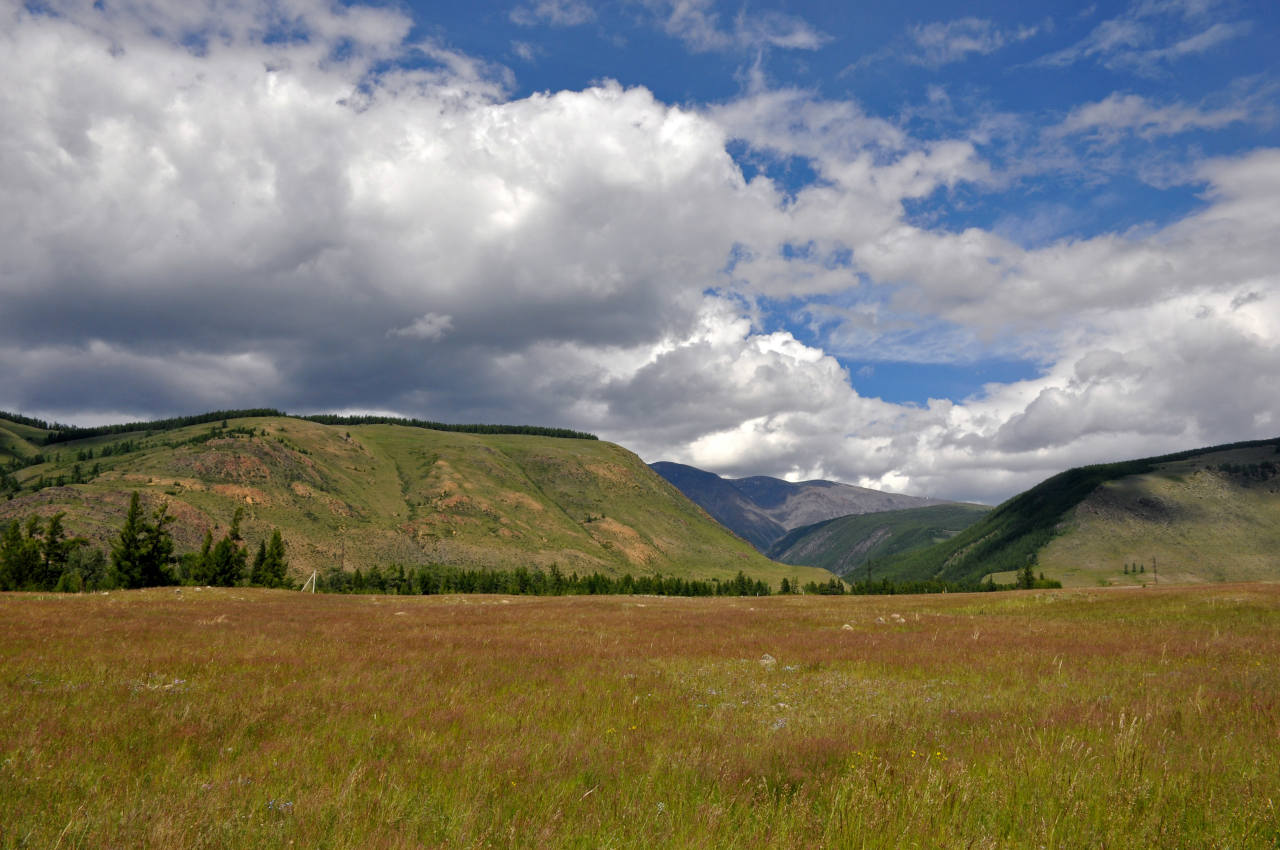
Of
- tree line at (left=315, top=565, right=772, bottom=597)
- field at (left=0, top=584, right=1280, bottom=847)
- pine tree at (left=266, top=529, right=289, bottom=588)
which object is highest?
field at (left=0, top=584, right=1280, bottom=847)

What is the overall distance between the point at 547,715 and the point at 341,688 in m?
3.72

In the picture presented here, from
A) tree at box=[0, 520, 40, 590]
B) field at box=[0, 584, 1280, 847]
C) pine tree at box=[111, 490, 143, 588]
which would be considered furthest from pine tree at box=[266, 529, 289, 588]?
field at box=[0, 584, 1280, 847]

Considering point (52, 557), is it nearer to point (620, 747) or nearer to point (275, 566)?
point (275, 566)

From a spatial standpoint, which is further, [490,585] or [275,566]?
[490,585]

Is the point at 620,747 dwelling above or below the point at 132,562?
above

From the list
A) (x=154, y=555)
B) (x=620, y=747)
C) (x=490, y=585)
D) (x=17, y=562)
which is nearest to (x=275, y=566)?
(x=154, y=555)

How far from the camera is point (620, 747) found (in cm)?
754

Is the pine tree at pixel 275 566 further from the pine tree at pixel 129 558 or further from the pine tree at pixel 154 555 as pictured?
the pine tree at pixel 129 558

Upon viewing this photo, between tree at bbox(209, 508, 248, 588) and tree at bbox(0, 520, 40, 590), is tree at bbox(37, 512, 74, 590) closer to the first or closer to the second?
tree at bbox(0, 520, 40, 590)

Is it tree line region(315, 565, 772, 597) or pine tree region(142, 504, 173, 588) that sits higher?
pine tree region(142, 504, 173, 588)

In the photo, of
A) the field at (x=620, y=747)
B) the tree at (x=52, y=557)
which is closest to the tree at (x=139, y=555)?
the tree at (x=52, y=557)

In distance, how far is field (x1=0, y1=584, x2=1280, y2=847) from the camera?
17.2 ft

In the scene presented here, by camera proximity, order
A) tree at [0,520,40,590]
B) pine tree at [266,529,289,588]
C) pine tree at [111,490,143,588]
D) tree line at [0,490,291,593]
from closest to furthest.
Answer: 1. pine tree at [111,490,143,588]
2. tree line at [0,490,291,593]
3. tree at [0,520,40,590]
4. pine tree at [266,529,289,588]

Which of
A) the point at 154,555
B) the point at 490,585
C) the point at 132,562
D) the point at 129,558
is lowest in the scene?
the point at 490,585
